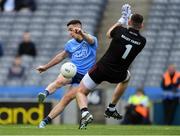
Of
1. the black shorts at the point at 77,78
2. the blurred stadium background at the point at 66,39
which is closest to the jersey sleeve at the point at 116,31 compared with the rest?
the black shorts at the point at 77,78

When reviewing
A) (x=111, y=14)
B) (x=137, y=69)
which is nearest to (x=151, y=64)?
(x=137, y=69)

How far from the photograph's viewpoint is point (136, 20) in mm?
15453

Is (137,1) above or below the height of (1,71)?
above

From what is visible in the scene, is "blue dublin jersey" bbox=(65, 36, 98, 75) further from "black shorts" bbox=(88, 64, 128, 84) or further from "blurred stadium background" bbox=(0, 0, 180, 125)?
"blurred stadium background" bbox=(0, 0, 180, 125)

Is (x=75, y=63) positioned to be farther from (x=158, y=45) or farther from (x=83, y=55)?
(x=158, y=45)

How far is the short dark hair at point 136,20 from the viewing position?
15.4 m

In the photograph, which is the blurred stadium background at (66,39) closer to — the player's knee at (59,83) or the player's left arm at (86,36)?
the player's knee at (59,83)

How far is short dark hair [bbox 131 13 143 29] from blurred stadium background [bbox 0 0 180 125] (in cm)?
804

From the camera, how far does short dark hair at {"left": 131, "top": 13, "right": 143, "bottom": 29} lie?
15363mm

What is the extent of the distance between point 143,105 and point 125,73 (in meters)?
7.98

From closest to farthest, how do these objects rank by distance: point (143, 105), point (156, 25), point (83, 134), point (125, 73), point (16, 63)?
point (83, 134) < point (125, 73) < point (143, 105) < point (16, 63) < point (156, 25)

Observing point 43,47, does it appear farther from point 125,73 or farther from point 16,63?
point 125,73

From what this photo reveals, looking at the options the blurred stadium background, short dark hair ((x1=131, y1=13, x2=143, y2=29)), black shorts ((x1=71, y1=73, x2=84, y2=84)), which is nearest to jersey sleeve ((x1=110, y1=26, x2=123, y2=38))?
short dark hair ((x1=131, y1=13, x2=143, y2=29))

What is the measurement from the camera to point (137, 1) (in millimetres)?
30484
